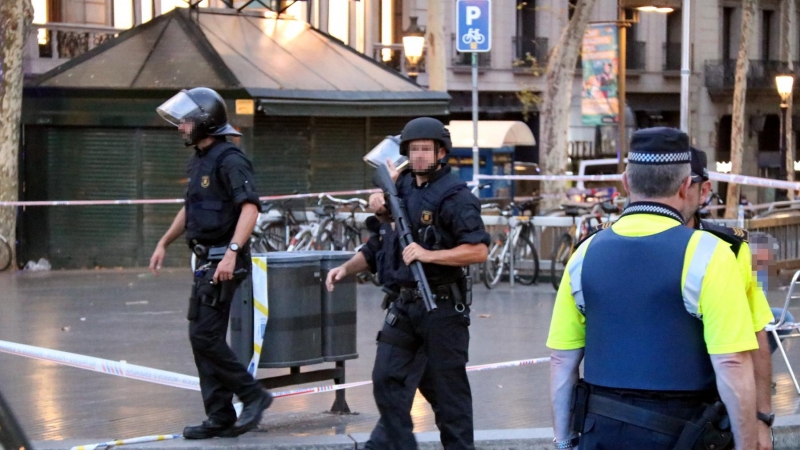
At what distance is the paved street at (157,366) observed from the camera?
25.6 ft

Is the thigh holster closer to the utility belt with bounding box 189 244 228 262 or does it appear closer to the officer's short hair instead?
the utility belt with bounding box 189 244 228 262

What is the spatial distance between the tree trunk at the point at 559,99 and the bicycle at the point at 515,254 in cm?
740

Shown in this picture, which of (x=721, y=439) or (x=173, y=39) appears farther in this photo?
(x=173, y=39)

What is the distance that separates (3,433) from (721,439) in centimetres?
227

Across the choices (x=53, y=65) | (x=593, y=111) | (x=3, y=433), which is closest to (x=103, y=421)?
(x=3, y=433)

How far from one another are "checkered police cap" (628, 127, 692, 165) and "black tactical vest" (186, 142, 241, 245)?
11.9 ft

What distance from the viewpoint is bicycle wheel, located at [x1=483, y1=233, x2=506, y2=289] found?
16.2 meters

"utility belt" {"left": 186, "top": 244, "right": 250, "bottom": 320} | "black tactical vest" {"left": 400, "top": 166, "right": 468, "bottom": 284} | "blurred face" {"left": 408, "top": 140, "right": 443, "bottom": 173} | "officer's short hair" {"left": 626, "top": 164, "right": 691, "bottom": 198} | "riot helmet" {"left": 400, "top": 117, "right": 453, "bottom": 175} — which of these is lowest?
"utility belt" {"left": 186, "top": 244, "right": 250, "bottom": 320}

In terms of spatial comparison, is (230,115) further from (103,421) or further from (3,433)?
(3,433)

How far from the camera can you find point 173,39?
1998cm

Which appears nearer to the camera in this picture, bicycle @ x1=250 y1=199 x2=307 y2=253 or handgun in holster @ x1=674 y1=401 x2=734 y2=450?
handgun in holster @ x1=674 y1=401 x2=734 y2=450

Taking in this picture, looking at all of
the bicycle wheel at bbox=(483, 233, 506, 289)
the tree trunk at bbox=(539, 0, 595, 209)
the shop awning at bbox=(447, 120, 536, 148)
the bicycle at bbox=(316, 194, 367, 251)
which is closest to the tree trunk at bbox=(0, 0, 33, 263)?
the bicycle at bbox=(316, 194, 367, 251)

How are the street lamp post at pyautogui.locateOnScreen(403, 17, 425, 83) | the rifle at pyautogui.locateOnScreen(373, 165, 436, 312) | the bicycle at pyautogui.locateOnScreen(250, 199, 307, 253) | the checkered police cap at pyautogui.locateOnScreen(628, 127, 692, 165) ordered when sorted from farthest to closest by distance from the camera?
the street lamp post at pyautogui.locateOnScreen(403, 17, 425, 83) < the bicycle at pyautogui.locateOnScreen(250, 199, 307, 253) < the rifle at pyautogui.locateOnScreen(373, 165, 436, 312) < the checkered police cap at pyautogui.locateOnScreen(628, 127, 692, 165)

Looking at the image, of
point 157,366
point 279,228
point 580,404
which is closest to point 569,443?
point 580,404
